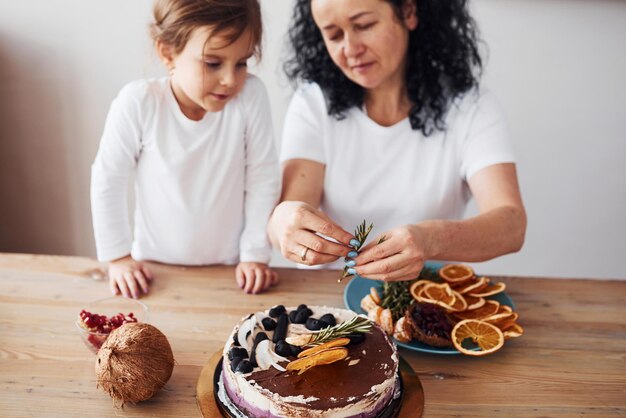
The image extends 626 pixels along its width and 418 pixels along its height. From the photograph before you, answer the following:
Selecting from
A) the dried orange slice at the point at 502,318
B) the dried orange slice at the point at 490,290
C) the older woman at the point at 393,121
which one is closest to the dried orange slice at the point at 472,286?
the dried orange slice at the point at 490,290

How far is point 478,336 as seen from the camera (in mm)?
1357

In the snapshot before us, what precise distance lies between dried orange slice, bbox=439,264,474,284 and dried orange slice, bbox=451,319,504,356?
181 mm

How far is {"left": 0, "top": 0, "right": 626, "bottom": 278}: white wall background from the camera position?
2518 millimetres

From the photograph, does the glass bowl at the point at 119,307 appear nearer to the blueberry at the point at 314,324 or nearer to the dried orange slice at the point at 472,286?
the blueberry at the point at 314,324

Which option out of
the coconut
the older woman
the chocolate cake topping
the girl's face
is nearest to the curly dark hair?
the older woman

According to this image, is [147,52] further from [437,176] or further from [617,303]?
[617,303]

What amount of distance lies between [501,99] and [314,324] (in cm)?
178

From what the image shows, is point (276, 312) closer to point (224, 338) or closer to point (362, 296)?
point (224, 338)

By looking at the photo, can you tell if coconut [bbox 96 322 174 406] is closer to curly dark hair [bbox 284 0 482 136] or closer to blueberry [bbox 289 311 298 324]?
blueberry [bbox 289 311 298 324]

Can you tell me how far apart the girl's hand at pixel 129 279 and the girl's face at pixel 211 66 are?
0.49 m

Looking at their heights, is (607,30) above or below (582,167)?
above

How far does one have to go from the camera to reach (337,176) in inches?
78.6

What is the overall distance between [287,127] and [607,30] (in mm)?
1540

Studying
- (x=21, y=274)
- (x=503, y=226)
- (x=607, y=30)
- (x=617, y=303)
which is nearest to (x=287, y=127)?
(x=503, y=226)
